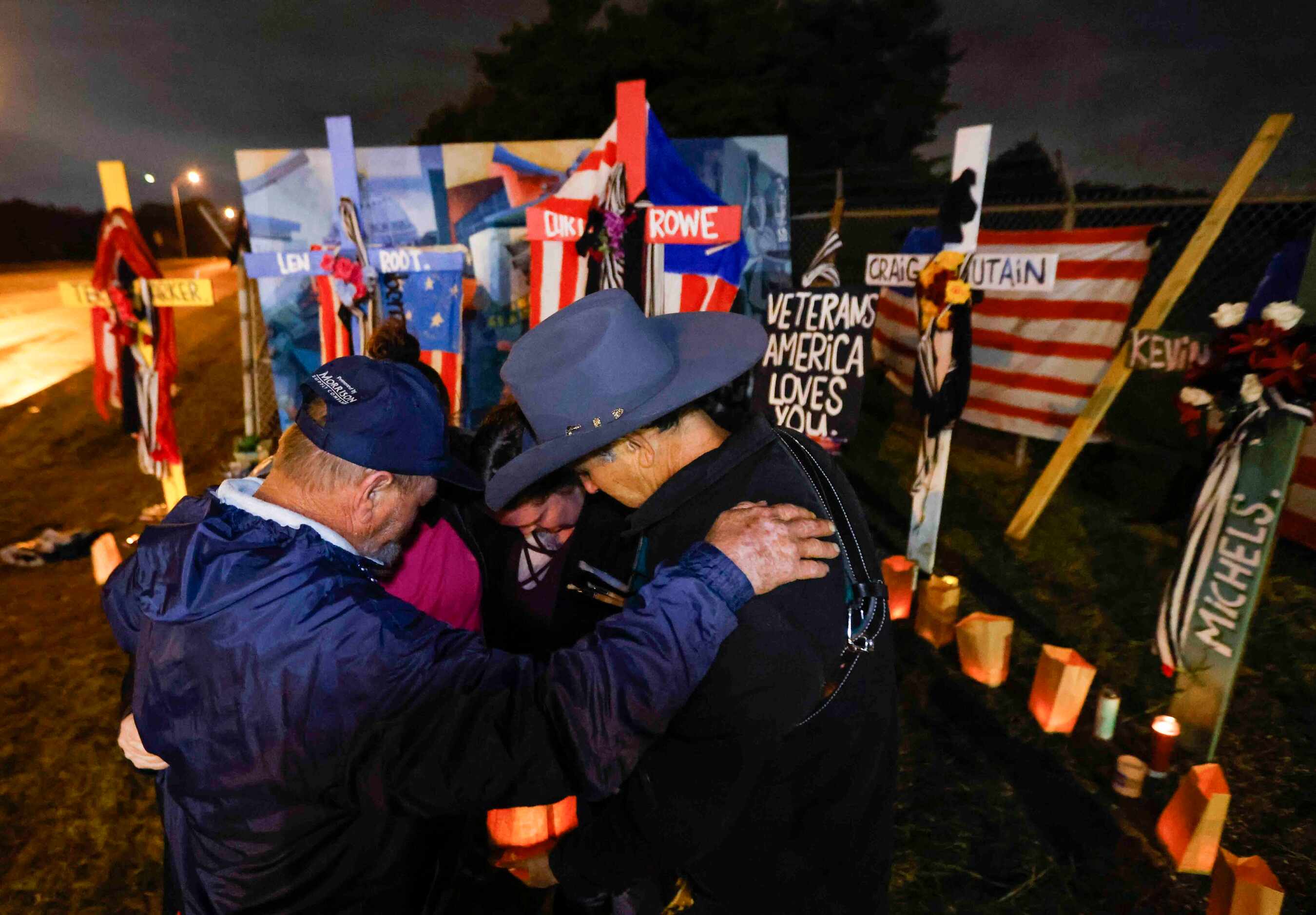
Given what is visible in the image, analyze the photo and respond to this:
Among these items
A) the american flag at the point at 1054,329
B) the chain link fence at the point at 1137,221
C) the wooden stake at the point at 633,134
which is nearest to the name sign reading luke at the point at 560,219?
the wooden stake at the point at 633,134

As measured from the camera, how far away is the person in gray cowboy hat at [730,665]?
155 cm

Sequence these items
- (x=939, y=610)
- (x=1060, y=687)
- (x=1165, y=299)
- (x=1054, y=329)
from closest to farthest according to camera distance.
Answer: (x=1060, y=687) → (x=939, y=610) → (x=1165, y=299) → (x=1054, y=329)

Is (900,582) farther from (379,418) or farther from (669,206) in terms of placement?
(379,418)

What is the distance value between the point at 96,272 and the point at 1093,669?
7.97 m

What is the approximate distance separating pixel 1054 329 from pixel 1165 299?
2266 mm

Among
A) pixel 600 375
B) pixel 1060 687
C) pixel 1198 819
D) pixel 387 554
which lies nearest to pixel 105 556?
pixel 387 554

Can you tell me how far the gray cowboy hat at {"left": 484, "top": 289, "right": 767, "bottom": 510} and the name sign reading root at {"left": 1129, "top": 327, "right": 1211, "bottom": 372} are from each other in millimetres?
3503

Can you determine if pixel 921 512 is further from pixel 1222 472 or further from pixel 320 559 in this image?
pixel 320 559

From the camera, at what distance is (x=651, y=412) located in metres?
1.75

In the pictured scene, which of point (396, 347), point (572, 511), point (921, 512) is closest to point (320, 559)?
point (572, 511)

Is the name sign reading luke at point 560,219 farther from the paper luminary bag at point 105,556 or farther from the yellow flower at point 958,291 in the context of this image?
the paper luminary bag at point 105,556

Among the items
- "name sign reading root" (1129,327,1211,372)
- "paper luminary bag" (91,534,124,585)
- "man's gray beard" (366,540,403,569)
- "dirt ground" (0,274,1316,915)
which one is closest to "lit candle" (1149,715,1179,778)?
"dirt ground" (0,274,1316,915)

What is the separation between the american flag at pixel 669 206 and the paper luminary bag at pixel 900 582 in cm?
233

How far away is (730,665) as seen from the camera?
5.02 ft
